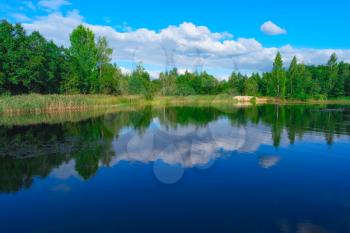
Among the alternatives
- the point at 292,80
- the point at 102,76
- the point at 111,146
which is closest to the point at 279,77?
the point at 292,80

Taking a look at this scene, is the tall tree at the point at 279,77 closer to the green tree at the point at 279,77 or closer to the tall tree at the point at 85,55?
A: the green tree at the point at 279,77

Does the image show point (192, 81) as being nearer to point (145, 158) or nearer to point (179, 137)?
point (179, 137)

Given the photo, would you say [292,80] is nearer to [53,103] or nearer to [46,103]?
[53,103]

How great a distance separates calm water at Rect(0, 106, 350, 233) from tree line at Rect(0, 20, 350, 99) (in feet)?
102

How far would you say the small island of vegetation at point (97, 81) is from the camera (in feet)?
140

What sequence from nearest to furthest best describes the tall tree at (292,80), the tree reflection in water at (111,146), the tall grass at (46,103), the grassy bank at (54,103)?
the tree reflection in water at (111,146)
the tall grass at (46,103)
the grassy bank at (54,103)
the tall tree at (292,80)

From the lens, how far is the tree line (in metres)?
44.0

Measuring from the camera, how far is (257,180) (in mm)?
10711

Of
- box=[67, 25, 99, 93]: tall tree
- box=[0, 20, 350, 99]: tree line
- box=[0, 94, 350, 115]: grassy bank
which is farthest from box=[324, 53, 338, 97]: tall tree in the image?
box=[67, 25, 99, 93]: tall tree

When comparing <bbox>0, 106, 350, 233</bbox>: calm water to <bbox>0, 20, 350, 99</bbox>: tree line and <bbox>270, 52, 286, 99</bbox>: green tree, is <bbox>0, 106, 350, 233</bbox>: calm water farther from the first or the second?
<bbox>270, 52, 286, 99</bbox>: green tree

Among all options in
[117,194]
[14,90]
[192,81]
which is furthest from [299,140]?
[192,81]

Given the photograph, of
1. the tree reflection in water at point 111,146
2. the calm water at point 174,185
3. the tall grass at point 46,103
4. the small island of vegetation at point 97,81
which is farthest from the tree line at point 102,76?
the calm water at point 174,185

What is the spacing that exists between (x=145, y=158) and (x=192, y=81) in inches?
3205

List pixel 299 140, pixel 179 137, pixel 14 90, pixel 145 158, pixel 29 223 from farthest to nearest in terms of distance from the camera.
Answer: pixel 14 90 → pixel 179 137 → pixel 299 140 → pixel 145 158 → pixel 29 223
